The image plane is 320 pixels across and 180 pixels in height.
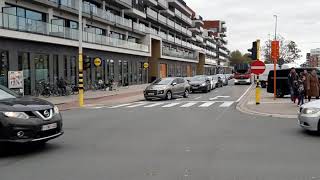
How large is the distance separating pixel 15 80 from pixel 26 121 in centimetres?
1985

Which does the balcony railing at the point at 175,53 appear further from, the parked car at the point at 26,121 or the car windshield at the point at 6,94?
the parked car at the point at 26,121

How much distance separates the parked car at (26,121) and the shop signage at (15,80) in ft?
61.6

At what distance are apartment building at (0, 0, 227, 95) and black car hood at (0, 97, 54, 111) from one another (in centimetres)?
1814

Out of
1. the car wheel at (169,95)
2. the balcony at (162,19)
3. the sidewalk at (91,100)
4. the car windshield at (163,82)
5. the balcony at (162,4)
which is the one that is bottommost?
the sidewalk at (91,100)

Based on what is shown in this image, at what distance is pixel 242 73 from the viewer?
5766 centimetres

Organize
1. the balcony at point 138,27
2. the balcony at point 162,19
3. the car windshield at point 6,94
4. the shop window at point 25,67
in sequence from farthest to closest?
the balcony at point 162,19
the balcony at point 138,27
the shop window at point 25,67
the car windshield at point 6,94

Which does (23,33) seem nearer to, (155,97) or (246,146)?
(155,97)

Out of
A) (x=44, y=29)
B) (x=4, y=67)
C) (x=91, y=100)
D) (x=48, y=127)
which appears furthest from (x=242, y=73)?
(x=48, y=127)

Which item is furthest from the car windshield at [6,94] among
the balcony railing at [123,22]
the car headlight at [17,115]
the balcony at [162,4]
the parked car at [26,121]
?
the balcony at [162,4]

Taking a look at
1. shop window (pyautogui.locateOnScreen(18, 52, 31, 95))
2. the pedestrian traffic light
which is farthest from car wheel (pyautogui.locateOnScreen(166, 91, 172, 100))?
shop window (pyautogui.locateOnScreen(18, 52, 31, 95))

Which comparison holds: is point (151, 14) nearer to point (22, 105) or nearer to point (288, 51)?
point (288, 51)

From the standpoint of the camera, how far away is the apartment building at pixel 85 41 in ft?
102

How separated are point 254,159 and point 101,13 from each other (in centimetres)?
4094

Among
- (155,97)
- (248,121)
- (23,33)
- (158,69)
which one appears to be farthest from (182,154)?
(158,69)
